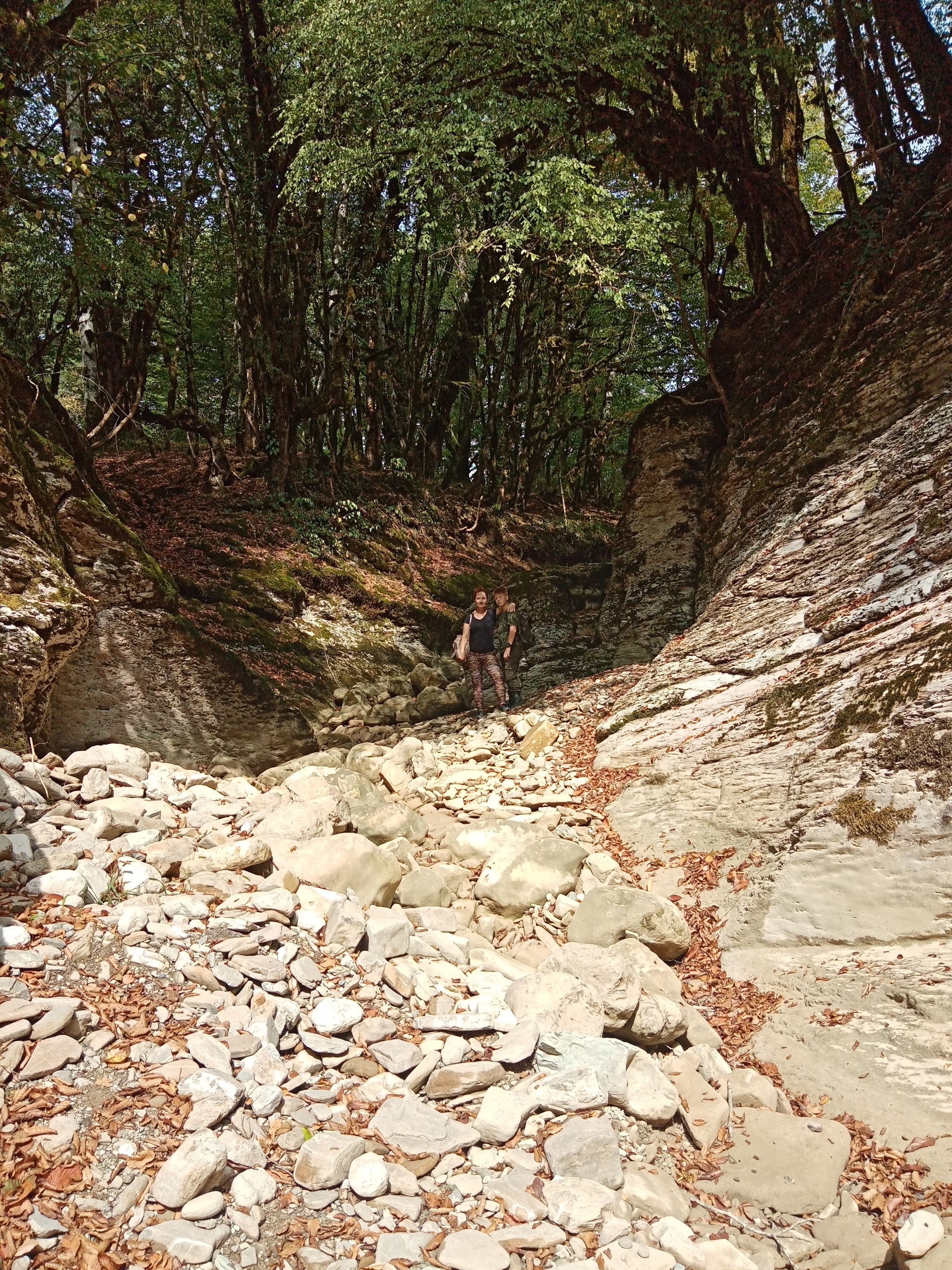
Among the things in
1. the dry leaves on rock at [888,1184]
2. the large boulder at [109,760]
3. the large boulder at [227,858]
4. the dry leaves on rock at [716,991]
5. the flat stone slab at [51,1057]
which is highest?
the large boulder at [109,760]

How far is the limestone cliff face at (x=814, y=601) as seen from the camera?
4113 mm

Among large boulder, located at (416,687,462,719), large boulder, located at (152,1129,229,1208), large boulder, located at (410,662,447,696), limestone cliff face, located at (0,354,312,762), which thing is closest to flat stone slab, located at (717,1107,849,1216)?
large boulder, located at (152,1129,229,1208)

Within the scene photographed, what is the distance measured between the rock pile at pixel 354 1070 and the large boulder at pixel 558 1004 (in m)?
0.01

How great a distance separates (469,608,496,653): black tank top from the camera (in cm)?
934

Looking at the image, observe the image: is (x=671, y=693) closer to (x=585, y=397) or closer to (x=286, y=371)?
(x=286, y=371)

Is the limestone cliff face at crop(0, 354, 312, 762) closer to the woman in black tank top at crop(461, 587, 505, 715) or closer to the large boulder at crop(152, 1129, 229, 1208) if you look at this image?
the woman in black tank top at crop(461, 587, 505, 715)

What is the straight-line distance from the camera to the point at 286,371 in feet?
39.2

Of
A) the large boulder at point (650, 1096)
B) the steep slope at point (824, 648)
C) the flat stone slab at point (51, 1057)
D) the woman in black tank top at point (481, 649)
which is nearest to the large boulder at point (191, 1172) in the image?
the flat stone slab at point (51, 1057)

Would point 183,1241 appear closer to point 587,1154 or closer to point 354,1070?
point 354,1070

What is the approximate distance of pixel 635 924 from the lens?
4.47 metres

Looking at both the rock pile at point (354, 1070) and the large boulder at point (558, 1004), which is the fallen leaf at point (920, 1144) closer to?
the rock pile at point (354, 1070)

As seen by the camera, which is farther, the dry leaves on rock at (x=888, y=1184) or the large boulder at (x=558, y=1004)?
the large boulder at (x=558, y=1004)

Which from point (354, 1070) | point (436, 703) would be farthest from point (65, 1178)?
point (436, 703)

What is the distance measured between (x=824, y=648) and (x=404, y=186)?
10.3 metres
